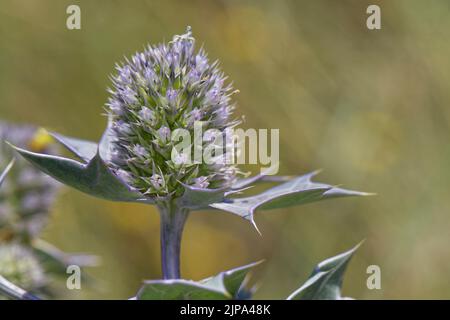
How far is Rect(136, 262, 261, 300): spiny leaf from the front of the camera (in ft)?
3.23

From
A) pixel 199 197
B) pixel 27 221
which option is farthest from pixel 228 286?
pixel 27 221

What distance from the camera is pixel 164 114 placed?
56.1 inches

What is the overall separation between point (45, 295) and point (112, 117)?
3.26ft

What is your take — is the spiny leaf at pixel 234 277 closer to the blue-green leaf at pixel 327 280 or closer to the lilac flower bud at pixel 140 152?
the blue-green leaf at pixel 327 280

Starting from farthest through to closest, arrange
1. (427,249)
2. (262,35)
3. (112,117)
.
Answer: (262,35) → (427,249) → (112,117)

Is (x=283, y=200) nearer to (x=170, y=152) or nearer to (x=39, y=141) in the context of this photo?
(x=170, y=152)

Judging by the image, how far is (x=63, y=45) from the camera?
430 centimetres

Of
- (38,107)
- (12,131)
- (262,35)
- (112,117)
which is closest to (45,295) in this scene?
(12,131)

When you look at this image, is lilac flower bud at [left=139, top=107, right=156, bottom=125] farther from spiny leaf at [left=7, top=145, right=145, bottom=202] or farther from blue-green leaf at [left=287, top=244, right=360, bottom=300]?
blue-green leaf at [left=287, top=244, right=360, bottom=300]

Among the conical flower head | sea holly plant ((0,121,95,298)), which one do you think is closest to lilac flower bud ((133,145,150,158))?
sea holly plant ((0,121,95,298))

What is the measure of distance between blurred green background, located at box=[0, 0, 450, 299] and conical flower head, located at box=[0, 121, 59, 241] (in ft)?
4.65
